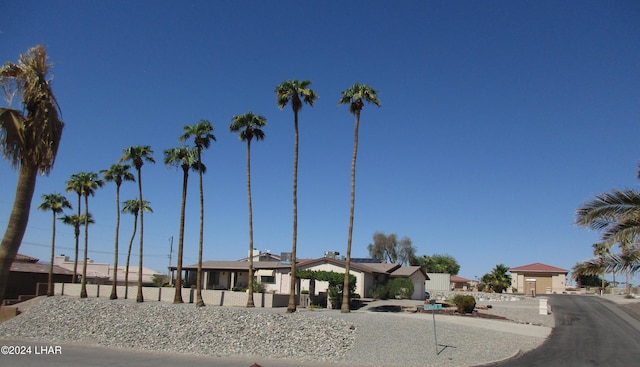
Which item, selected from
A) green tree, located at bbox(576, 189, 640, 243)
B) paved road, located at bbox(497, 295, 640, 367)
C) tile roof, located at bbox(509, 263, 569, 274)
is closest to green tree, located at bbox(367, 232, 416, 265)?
tile roof, located at bbox(509, 263, 569, 274)

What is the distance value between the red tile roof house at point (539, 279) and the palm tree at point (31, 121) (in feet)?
242

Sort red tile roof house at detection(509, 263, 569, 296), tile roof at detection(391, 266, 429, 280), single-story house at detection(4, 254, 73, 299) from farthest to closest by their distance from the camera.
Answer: red tile roof house at detection(509, 263, 569, 296)
single-story house at detection(4, 254, 73, 299)
tile roof at detection(391, 266, 429, 280)

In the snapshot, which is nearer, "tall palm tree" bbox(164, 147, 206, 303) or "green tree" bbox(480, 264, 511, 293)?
"tall palm tree" bbox(164, 147, 206, 303)

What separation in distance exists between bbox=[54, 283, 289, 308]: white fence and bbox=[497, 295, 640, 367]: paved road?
759 inches

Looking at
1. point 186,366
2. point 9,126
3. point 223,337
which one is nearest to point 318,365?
point 186,366

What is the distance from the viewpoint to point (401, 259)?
9950 cm

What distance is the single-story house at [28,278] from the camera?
2069 inches

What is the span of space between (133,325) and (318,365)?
16.6 m

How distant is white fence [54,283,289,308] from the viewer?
38.2 metres

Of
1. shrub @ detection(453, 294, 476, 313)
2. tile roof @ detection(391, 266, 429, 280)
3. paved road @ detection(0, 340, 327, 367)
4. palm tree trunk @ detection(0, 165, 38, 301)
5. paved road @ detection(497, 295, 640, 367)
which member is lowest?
paved road @ detection(0, 340, 327, 367)

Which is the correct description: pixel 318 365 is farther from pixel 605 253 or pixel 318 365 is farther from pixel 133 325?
pixel 133 325

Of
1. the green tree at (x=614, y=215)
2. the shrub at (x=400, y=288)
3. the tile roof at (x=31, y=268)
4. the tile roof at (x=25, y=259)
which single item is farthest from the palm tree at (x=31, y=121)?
the tile roof at (x=25, y=259)

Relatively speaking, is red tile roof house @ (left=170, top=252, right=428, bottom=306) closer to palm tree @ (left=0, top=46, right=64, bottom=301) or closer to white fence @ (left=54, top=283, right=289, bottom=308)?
white fence @ (left=54, top=283, right=289, bottom=308)

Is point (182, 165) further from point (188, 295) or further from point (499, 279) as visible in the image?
point (499, 279)
